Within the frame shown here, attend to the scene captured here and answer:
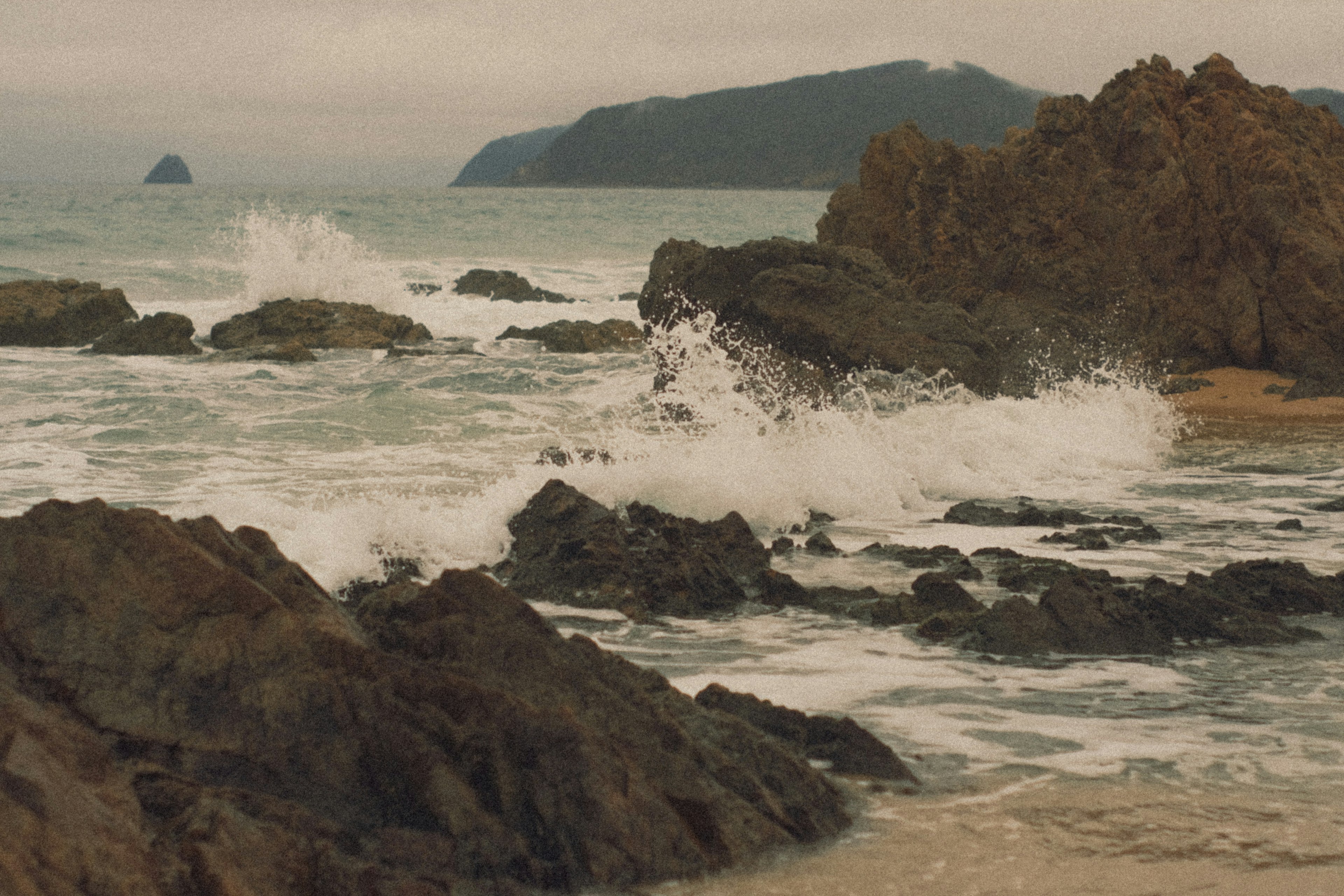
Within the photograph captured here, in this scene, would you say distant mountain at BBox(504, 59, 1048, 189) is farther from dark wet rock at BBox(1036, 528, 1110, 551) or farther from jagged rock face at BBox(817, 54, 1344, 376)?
dark wet rock at BBox(1036, 528, 1110, 551)

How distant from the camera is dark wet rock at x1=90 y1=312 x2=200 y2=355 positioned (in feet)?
58.7

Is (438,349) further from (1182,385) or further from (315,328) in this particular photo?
(1182,385)

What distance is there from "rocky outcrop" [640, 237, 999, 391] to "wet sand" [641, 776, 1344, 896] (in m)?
9.66

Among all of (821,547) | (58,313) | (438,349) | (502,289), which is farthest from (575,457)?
(502,289)

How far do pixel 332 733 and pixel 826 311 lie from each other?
11109 mm

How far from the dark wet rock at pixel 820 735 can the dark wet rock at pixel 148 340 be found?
52.6ft

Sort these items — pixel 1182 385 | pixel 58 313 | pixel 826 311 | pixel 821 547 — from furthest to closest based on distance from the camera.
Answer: pixel 58 313 < pixel 1182 385 < pixel 826 311 < pixel 821 547

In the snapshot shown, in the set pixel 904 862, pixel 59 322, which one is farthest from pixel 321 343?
pixel 904 862

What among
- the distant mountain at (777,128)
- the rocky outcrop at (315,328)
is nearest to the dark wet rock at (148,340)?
the rocky outcrop at (315,328)

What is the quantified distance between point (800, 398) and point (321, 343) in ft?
31.5

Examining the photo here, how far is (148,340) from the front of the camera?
18.1m

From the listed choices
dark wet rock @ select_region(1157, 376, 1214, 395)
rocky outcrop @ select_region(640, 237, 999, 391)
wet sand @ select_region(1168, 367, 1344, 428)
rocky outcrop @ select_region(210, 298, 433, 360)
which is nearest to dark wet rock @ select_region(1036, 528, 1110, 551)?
rocky outcrop @ select_region(640, 237, 999, 391)

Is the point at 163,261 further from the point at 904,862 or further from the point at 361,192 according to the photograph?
the point at 361,192

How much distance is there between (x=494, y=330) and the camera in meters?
23.6
